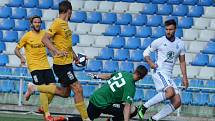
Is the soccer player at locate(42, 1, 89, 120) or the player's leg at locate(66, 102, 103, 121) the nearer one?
the player's leg at locate(66, 102, 103, 121)

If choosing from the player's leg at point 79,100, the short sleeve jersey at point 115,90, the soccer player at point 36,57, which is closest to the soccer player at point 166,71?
the short sleeve jersey at point 115,90

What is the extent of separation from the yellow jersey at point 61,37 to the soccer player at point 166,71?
1662 mm

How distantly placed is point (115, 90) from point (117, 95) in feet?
0.34

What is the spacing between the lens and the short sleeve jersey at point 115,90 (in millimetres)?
11250

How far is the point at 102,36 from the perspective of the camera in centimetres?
2084

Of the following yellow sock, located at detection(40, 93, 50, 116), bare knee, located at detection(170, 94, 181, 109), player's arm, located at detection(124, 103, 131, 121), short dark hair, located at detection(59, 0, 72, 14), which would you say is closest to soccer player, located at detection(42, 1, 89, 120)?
short dark hair, located at detection(59, 0, 72, 14)

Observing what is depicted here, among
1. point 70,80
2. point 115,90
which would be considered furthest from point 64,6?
point 115,90

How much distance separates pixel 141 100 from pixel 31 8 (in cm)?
619

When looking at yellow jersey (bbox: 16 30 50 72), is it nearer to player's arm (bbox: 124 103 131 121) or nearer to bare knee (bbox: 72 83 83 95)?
bare knee (bbox: 72 83 83 95)

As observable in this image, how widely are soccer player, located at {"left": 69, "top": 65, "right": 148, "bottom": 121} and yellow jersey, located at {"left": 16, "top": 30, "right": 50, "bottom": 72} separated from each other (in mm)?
1918

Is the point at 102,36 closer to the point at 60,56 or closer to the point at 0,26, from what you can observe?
the point at 0,26

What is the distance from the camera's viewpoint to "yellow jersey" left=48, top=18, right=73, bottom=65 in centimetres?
1159

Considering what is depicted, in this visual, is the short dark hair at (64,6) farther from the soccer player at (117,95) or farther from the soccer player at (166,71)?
the soccer player at (166,71)

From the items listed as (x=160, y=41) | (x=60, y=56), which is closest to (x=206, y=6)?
(x=160, y=41)
